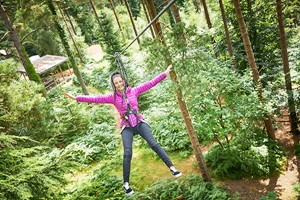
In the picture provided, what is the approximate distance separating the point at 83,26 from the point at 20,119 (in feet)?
123

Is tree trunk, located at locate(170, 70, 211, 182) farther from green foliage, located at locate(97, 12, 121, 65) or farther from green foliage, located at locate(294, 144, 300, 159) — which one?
green foliage, located at locate(97, 12, 121, 65)

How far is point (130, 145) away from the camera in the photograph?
4617 mm

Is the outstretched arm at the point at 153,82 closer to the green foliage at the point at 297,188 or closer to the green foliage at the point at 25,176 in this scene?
the green foliage at the point at 25,176

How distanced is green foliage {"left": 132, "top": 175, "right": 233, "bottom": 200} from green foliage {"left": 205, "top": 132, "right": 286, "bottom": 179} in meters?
A: 1.35

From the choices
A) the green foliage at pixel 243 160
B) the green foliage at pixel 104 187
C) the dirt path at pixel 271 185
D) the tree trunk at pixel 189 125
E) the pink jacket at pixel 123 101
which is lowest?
the dirt path at pixel 271 185

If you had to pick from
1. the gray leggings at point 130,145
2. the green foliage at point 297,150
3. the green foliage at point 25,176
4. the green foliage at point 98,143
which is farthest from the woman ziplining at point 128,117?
the green foliage at point 297,150

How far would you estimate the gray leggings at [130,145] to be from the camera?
181 inches

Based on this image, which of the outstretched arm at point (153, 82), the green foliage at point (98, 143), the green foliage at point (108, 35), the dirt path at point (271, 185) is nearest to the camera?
the outstretched arm at point (153, 82)

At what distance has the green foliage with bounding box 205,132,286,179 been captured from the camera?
25.5 feet

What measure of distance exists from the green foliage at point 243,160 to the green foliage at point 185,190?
4.42ft

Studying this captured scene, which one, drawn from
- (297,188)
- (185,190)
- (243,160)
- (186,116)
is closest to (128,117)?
(186,116)

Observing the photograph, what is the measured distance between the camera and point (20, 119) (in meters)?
8.48

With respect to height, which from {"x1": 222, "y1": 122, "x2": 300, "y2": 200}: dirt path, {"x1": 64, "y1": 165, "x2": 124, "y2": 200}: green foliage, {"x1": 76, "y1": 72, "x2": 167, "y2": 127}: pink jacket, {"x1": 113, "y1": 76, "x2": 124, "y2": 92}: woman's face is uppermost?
{"x1": 113, "y1": 76, "x2": 124, "y2": 92}: woman's face

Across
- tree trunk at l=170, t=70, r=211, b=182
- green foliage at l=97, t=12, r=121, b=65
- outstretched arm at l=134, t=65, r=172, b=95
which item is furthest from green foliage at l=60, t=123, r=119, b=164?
green foliage at l=97, t=12, r=121, b=65
